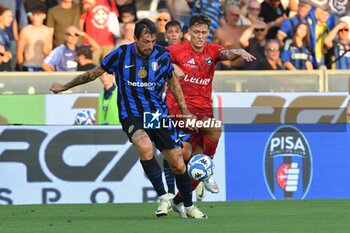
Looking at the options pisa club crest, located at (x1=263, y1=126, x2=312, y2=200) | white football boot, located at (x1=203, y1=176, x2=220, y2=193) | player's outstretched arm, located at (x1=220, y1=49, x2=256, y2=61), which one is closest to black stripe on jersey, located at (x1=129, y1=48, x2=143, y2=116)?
player's outstretched arm, located at (x1=220, y1=49, x2=256, y2=61)

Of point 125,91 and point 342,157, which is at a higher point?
point 125,91

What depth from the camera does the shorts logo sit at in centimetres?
1150

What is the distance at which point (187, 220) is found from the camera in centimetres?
1139

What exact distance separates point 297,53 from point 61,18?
413 centimetres

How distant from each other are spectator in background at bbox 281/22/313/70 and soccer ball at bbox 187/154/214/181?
7.10 metres

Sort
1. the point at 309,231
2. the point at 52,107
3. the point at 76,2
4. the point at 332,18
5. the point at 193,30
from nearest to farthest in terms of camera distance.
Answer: the point at 309,231, the point at 193,30, the point at 52,107, the point at 76,2, the point at 332,18

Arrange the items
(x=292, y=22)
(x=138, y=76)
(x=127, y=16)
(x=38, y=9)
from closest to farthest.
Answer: (x=138, y=76) < (x=38, y=9) < (x=127, y=16) < (x=292, y=22)

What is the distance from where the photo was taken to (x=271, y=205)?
1396 centimetres

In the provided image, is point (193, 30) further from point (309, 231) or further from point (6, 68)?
point (6, 68)

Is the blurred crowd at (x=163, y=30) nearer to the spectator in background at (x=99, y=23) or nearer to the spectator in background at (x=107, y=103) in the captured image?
the spectator in background at (x=99, y=23)

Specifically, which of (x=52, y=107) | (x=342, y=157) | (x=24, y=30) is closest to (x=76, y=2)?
(x=24, y=30)

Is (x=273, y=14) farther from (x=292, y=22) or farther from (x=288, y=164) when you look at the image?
(x=288, y=164)

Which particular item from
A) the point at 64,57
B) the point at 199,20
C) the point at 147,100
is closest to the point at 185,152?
the point at 199,20

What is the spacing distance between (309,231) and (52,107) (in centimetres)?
789
